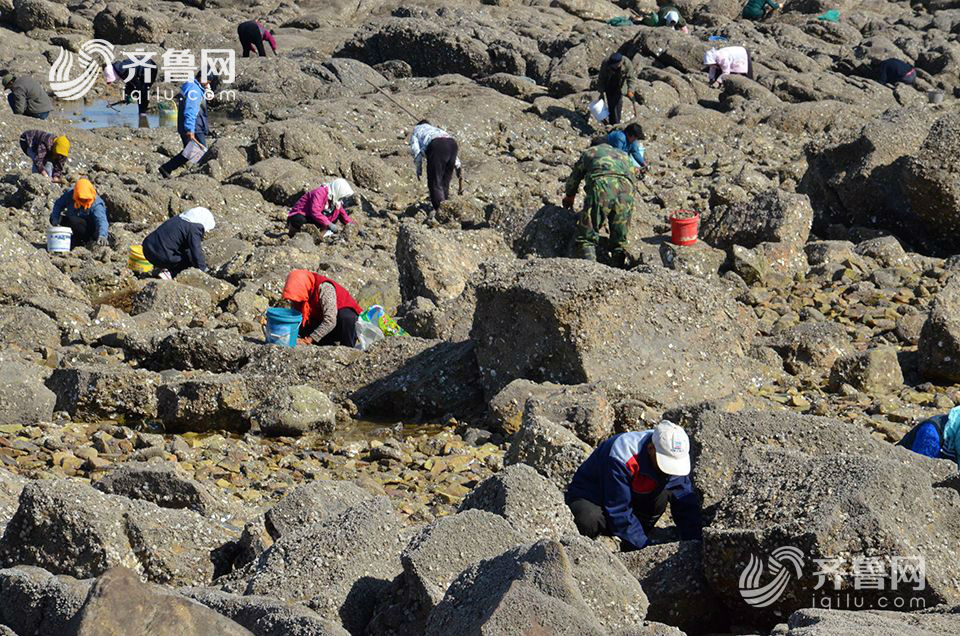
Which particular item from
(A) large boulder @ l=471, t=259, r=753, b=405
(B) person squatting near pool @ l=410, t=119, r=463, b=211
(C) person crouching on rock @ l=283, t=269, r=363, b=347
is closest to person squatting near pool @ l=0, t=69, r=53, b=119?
(B) person squatting near pool @ l=410, t=119, r=463, b=211

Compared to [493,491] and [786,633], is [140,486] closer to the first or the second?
[493,491]

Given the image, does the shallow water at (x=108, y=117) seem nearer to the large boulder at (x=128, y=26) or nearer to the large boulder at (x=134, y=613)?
the large boulder at (x=128, y=26)

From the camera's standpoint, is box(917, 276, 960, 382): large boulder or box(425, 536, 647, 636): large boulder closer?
box(425, 536, 647, 636): large boulder

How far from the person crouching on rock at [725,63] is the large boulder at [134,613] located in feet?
73.4

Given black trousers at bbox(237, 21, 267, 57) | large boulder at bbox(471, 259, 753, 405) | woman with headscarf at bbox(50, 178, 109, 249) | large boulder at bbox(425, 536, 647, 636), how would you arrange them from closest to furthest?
large boulder at bbox(425, 536, 647, 636), large boulder at bbox(471, 259, 753, 405), woman with headscarf at bbox(50, 178, 109, 249), black trousers at bbox(237, 21, 267, 57)

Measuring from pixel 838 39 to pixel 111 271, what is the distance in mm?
22613

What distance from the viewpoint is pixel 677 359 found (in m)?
9.43

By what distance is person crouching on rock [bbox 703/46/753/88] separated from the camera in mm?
25234

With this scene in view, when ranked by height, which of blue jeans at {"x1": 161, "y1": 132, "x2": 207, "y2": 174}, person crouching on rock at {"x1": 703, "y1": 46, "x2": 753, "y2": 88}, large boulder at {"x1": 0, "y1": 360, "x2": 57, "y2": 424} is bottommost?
person crouching on rock at {"x1": 703, "y1": 46, "x2": 753, "y2": 88}

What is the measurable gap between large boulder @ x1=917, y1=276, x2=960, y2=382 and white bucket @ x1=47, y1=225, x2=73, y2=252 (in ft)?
29.4

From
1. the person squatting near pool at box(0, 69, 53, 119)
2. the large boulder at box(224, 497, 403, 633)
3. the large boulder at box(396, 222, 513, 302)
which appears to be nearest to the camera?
the large boulder at box(224, 497, 403, 633)

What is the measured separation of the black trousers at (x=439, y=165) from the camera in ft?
51.4

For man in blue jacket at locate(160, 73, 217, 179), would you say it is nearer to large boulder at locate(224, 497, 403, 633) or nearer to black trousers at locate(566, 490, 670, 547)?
black trousers at locate(566, 490, 670, 547)

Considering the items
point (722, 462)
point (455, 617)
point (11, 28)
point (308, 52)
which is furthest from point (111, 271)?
point (11, 28)
